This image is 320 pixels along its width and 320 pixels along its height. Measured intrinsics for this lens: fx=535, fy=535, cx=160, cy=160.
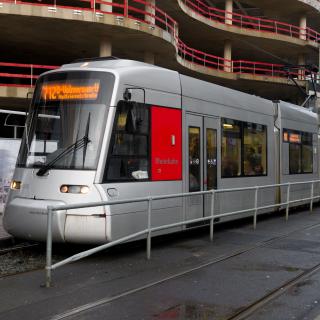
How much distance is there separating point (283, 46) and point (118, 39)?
63.8 ft

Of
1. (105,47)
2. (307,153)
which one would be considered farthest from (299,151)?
(105,47)

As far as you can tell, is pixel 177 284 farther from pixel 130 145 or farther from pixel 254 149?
pixel 254 149

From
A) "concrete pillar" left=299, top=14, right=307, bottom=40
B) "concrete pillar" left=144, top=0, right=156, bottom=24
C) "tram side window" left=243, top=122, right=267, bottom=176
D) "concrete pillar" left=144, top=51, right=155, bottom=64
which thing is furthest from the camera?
"concrete pillar" left=299, top=14, right=307, bottom=40

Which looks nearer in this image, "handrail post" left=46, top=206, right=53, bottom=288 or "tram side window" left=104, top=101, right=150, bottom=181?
"handrail post" left=46, top=206, right=53, bottom=288

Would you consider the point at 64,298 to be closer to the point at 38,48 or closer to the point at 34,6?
the point at 34,6

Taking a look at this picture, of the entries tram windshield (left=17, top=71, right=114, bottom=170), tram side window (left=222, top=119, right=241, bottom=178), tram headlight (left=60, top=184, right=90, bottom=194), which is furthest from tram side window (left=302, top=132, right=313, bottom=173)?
tram headlight (left=60, top=184, right=90, bottom=194)

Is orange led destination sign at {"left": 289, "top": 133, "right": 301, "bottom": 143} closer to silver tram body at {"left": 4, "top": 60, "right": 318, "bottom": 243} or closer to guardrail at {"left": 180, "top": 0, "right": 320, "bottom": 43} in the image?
silver tram body at {"left": 4, "top": 60, "right": 318, "bottom": 243}

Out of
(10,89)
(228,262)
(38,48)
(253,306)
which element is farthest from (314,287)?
(38,48)

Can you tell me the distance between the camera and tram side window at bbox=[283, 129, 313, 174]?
51.3 feet

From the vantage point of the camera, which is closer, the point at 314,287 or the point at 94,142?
the point at 314,287

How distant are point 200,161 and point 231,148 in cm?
163

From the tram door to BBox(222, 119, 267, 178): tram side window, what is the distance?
539 mm

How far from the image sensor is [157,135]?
31.3ft

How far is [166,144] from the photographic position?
9.77m
